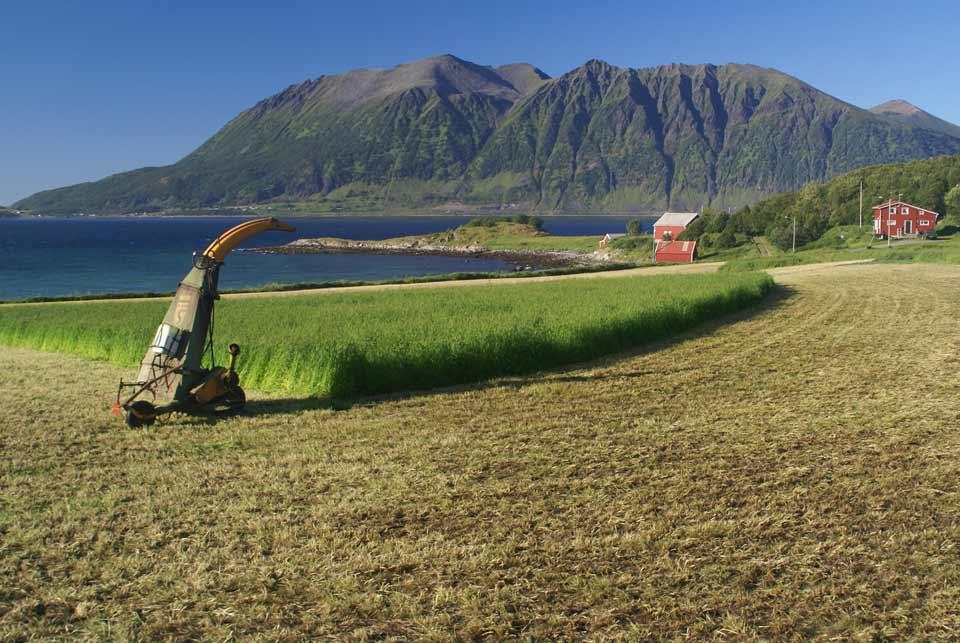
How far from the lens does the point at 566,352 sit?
17703 millimetres

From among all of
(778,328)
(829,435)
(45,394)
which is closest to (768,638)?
(829,435)

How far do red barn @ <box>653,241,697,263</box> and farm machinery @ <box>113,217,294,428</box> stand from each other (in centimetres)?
8940

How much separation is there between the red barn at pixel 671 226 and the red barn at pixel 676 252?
15.9 m

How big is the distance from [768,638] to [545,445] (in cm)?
510

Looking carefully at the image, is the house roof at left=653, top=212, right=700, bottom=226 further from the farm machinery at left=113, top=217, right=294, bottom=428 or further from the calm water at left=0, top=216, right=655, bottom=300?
the farm machinery at left=113, top=217, right=294, bottom=428

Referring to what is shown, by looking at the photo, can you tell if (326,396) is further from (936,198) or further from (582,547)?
(936,198)

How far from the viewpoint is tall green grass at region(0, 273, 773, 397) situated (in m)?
14.6

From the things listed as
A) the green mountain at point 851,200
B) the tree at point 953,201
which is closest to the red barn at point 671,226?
the green mountain at point 851,200

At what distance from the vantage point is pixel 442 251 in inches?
5709

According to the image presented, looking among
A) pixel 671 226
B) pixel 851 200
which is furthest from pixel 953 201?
pixel 671 226

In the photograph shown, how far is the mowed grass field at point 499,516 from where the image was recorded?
19.2ft

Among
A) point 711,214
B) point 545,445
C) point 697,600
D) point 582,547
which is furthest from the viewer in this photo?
point 711,214

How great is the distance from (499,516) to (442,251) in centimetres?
13822

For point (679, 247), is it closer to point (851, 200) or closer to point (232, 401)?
point (851, 200)
